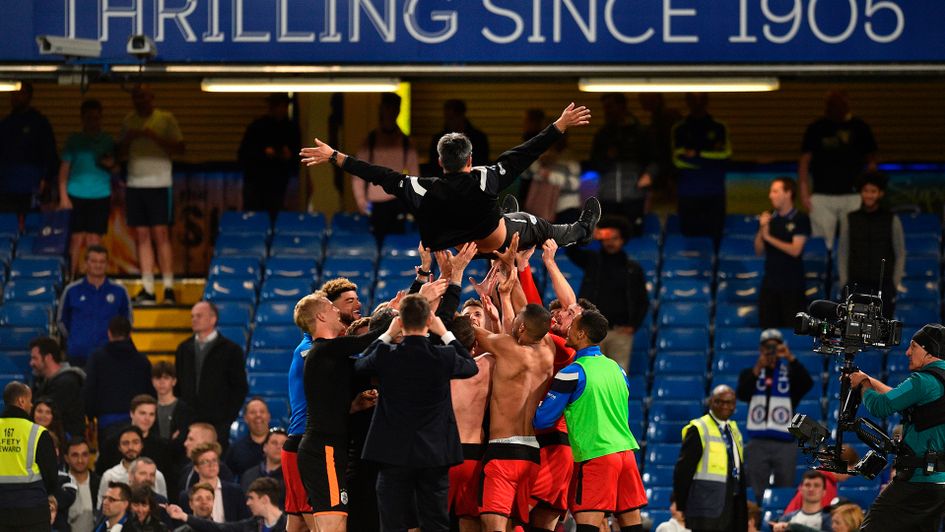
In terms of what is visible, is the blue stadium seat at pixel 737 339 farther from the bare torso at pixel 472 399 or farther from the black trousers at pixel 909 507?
the bare torso at pixel 472 399

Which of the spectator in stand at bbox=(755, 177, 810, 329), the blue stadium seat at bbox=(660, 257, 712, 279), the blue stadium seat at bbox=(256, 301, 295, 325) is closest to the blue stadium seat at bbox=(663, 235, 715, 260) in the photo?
the blue stadium seat at bbox=(660, 257, 712, 279)

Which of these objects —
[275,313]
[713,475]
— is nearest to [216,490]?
[275,313]

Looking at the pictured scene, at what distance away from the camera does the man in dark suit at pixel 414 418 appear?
11.6 meters

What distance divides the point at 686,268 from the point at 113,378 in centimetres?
658

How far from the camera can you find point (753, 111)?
909 inches

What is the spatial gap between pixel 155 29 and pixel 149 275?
346 centimetres

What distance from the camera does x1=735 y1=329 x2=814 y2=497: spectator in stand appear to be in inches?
658

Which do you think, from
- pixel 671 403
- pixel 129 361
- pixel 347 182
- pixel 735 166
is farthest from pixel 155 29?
pixel 735 166

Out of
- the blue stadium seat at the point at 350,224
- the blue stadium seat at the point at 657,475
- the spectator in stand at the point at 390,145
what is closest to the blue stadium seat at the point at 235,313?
the blue stadium seat at the point at 350,224

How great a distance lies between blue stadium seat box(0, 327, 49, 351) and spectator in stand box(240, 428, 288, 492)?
4253 millimetres

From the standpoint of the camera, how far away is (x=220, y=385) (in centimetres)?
1705

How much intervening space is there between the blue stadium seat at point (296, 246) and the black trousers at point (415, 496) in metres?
8.33

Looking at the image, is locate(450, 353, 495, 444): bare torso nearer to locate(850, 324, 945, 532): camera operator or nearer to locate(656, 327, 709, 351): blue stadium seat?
locate(850, 324, 945, 532): camera operator

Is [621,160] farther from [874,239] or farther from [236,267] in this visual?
[236,267]
